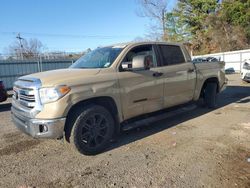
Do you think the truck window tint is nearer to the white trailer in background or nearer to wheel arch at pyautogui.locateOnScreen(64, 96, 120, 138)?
wheel arch at pyautogui.locateOnScreen(64, 96, 120, 138)

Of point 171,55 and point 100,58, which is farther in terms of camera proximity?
point 171,55

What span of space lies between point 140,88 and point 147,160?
1.50 meters

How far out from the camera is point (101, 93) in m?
4.45

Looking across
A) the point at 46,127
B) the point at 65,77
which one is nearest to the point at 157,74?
the point at 65,77

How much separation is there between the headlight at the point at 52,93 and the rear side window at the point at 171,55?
2.50m

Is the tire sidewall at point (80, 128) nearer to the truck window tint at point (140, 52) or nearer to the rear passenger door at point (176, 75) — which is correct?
the truck window tint at point (140, 52)

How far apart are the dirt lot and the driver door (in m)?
0.62

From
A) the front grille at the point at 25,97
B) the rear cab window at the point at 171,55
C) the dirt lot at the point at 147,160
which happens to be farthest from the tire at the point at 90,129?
the rear cab window at the point at 171,55

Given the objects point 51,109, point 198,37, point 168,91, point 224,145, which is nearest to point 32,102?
point 51,109

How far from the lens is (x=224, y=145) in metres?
4.63

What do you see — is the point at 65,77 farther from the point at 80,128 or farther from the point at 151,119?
the point at 151,119

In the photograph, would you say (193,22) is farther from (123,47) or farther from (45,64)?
(123,47)

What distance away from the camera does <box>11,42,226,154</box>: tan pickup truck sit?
4.09 meters

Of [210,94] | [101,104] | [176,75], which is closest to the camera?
[101,104]
